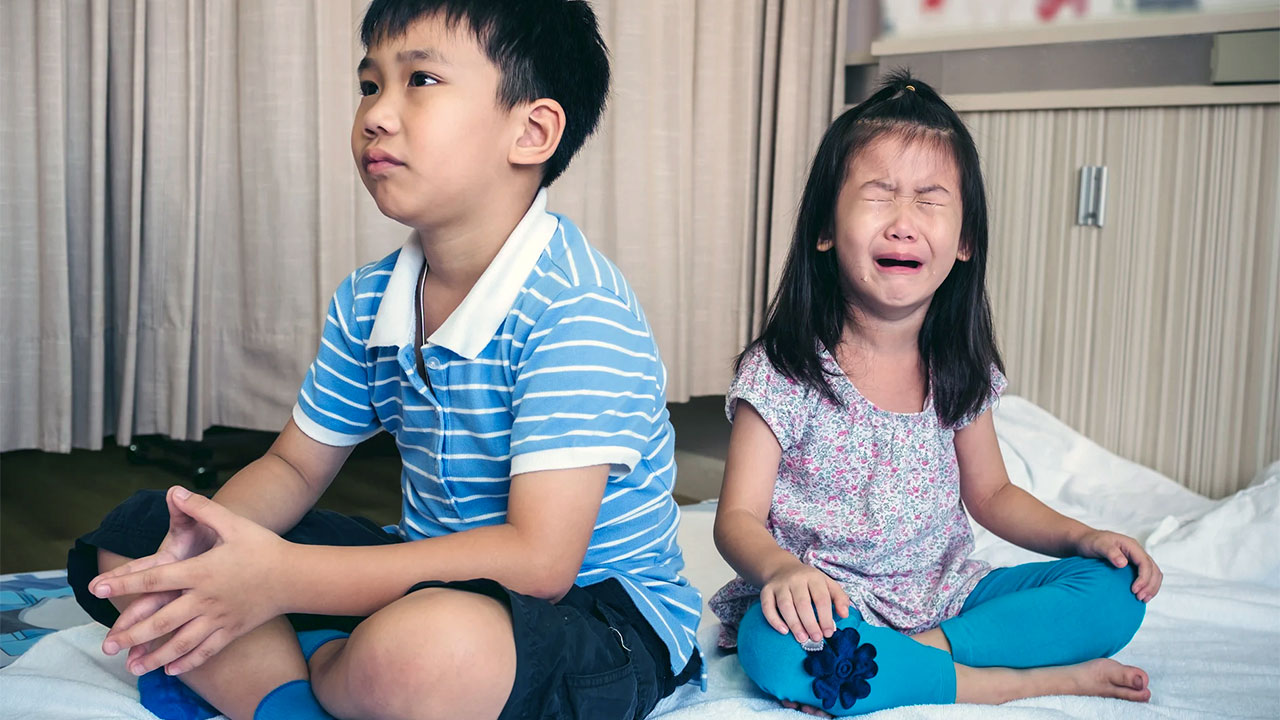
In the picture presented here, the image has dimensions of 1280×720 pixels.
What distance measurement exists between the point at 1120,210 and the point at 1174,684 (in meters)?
1.00

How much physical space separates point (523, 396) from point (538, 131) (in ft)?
0.83

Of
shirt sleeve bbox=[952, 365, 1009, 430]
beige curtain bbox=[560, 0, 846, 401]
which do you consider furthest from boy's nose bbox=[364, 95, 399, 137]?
beige curtain bbox=[560, 0, 846, 401]

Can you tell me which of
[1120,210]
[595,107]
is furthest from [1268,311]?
[595,107]

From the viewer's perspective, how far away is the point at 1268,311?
1718 mm

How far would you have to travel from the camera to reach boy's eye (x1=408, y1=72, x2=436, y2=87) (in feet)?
3.00

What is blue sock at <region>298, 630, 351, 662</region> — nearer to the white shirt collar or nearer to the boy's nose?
the white shirt collar

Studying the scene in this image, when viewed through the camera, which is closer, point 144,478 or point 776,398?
point 776,398

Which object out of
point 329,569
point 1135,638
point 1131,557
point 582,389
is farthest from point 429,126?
point 1135,638

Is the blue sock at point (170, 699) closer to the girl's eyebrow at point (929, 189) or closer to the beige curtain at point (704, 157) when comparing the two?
the girl's eyebrow at point (929, 189)

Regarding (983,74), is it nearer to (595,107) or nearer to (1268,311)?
(1268,311)

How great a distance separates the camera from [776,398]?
111 centimetres

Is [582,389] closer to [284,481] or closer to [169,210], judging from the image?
[284,481]

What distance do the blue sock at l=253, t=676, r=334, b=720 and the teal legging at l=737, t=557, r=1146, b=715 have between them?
367 millimetres

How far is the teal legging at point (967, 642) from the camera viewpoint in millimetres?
944
